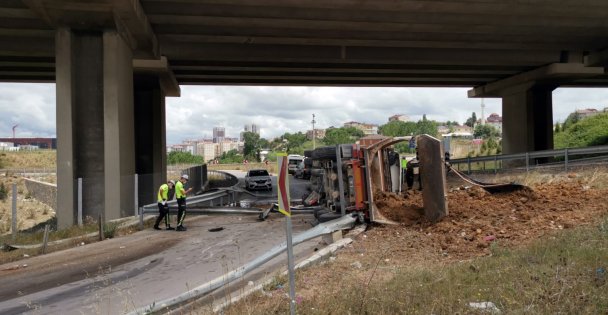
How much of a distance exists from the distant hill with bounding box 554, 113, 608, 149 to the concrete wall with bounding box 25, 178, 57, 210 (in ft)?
121

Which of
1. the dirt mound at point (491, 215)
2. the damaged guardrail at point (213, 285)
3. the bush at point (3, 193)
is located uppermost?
the dirt mound at point (491, 215)

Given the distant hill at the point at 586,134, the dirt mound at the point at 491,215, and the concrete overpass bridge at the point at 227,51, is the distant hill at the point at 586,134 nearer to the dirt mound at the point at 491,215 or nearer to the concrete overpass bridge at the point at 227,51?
the concrete overpass bridge at the point at 227,51

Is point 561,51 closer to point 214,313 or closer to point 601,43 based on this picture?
point 601,43

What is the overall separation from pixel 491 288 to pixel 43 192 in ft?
119

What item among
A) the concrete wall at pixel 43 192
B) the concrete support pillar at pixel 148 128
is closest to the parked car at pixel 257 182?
the concrete support pillar at pixel 148 128

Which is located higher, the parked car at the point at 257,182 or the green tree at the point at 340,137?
the green tree at the point at 340,137

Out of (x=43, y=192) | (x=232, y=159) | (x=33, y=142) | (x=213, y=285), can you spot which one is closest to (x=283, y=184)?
(x=213, y=285)

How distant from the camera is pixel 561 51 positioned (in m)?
27.2

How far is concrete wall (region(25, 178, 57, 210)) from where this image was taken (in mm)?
31641

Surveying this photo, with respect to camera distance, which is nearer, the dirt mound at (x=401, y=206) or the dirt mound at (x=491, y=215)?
the dirt mound at (x=491, y=215)

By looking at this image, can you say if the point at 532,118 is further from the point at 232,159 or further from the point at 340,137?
the point at 232,159

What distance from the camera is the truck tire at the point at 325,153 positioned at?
11.7 meters

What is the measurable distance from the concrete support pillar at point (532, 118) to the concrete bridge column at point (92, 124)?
2601cm

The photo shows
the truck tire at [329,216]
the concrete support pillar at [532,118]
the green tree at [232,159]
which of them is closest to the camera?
the truck tire at [329,216]
